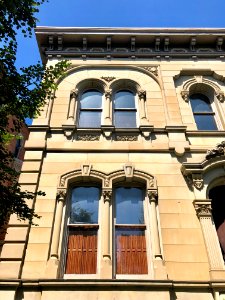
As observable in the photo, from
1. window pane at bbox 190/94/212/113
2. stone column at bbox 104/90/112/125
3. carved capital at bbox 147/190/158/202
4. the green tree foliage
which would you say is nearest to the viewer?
the green tree foliage

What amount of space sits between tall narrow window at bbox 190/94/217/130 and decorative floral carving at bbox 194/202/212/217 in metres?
3.85

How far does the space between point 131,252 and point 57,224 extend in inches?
82.2

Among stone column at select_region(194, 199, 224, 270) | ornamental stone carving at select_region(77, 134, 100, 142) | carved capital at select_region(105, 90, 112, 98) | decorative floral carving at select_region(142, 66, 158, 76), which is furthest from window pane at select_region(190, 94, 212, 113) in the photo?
stone column at select_region(194, 199, 224, 270)

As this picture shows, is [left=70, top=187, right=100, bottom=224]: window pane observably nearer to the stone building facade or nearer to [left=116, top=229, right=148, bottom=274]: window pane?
the stone building facade

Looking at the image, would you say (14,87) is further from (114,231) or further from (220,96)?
(220,96)

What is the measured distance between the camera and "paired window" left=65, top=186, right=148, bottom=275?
827 centimetres

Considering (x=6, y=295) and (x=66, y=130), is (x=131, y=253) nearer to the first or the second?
(x=6, y=295)

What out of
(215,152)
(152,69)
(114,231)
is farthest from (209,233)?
(152,69)

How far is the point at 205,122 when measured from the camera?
12.3m

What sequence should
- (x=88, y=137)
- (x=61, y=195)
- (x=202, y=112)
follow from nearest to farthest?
(x=61, y=195) < (x=88, y=137) < (x=202, y=112)

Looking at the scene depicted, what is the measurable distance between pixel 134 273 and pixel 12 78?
552 centimetres

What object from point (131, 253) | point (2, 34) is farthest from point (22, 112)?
point (131, 253)

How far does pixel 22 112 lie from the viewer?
7.66 meters

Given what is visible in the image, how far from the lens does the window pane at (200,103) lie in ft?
42.1
